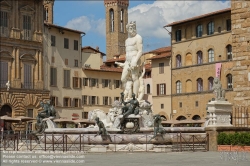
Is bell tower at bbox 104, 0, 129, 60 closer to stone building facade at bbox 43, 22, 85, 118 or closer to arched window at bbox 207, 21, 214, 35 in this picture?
stone building facade at bbox 43, 22, 85, 118

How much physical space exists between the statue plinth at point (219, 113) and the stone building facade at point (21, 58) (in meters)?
33.6

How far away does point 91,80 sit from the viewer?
70375 mm

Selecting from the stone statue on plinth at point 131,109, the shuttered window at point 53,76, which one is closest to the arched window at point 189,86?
the shuttered window at point 53,76

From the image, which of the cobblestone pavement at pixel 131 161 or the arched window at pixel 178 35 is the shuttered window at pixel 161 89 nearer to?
the arched window at pixel 178 35

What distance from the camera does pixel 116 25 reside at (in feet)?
420

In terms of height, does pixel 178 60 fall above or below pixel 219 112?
above

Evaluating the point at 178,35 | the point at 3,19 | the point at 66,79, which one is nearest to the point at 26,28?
the point at 3,19

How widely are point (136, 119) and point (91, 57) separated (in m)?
45.8

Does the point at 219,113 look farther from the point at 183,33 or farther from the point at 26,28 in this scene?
the point at 183,33

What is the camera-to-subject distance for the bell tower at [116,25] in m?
125

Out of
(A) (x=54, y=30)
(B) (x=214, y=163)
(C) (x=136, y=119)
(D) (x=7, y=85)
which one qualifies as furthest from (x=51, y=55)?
(B) (x=214, y=163)

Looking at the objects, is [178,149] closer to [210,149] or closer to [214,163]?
[210,149]

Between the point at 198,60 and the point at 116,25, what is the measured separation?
63783 mm

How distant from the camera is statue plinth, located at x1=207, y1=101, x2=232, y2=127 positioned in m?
25.9
